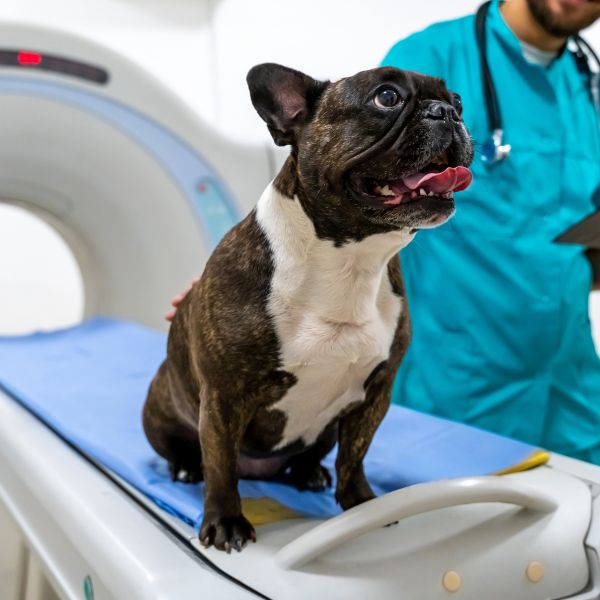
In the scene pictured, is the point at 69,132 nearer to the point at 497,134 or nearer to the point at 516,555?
the point at 497,134

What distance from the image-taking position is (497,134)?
1218mm

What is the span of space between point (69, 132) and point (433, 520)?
1.41m

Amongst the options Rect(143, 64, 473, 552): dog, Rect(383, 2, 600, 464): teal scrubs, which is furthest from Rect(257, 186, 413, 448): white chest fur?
Rect(383, 2, 600, 464): teal scrubs

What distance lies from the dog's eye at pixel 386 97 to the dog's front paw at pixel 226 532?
0.44 metres

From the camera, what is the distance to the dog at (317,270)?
2.22ft

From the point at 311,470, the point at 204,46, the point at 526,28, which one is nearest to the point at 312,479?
the point at 311,470

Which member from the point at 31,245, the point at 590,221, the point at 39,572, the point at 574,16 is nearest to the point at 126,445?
the point at 39,572

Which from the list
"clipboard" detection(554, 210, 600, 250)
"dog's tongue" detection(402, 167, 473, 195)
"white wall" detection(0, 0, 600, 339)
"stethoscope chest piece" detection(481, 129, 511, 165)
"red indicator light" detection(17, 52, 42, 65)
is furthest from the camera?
"white wall" detection(0, 0, 600, 339)

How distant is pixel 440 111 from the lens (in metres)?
0.67

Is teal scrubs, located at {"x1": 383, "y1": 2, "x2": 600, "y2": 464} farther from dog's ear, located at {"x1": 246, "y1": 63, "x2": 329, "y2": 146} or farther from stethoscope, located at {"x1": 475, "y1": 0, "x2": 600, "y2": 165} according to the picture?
dog's ear, located at {"x1": 246, "y1": 63, "x2": 329, "y2": 146}

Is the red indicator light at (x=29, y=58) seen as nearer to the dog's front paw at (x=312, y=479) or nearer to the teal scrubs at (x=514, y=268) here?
the teal scrubs at (x=514, y=268)

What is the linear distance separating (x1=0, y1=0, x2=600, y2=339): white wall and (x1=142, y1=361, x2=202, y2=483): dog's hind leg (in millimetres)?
1023

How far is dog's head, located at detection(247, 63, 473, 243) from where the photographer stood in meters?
0.66

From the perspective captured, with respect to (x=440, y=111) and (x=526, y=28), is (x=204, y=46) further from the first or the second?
(x=440, y=111)
